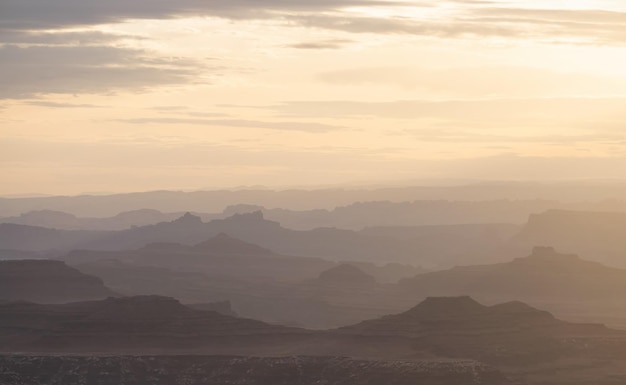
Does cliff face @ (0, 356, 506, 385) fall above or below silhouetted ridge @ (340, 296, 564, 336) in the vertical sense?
below

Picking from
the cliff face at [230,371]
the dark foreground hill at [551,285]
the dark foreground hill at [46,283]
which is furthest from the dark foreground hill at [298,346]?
the dark foreground hill at [551,285]

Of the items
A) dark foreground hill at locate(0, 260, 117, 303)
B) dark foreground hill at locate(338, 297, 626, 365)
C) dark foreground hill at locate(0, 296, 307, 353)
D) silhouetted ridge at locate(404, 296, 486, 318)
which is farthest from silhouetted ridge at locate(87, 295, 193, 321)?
dark foreground hill at locate(0, 260, 117, 303)

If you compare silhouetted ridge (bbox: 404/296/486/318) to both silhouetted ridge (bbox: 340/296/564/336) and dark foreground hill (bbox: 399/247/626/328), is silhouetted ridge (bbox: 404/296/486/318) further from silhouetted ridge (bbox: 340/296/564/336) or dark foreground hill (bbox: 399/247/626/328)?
dark foreground hill (bbox: 399/247/626/328)

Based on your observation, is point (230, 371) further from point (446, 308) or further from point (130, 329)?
point (446, 308)

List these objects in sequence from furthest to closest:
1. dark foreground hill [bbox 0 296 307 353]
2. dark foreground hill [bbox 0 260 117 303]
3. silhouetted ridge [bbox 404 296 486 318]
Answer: dark foreground hill [bbox 0 260 117 303]
silhouetted ridge [bbox 404 296 486 318]
dark foreground hill [bbox 0 296 307 353]

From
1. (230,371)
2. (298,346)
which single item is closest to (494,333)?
(298,346)

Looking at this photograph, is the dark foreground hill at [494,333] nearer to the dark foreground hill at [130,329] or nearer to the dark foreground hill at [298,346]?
the dark foreground hill at [298,346]

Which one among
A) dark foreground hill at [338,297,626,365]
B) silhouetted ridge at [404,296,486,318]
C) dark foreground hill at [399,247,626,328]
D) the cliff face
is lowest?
the cliff face
